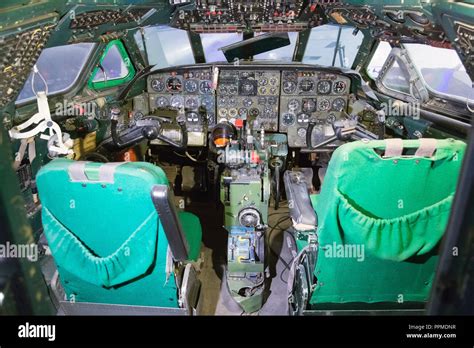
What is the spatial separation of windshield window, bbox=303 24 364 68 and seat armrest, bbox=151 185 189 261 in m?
3.58

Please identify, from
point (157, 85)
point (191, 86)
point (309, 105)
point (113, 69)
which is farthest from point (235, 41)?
point (113, 69)

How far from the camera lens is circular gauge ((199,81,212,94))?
17.0 feet

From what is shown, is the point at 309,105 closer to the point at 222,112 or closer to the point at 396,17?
the point at 222,112

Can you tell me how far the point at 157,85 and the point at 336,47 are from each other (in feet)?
9.58

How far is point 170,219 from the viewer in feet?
5.90

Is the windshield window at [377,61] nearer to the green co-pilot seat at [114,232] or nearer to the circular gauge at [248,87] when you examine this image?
the circular gauge at [248,87]

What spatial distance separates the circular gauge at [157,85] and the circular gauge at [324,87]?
2.12 meters

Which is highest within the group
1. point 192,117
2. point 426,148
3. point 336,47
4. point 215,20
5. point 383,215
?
point 215,20

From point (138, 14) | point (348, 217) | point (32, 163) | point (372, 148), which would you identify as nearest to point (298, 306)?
point (348, 217)

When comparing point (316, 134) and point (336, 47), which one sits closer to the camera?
point (316, 134)

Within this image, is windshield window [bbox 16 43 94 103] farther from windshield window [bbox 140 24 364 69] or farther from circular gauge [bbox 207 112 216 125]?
circular gauge [bbox 207 112 216 125]

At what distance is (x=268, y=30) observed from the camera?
4477mm

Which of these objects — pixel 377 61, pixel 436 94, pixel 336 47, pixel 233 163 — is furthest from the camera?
pixel 336 47

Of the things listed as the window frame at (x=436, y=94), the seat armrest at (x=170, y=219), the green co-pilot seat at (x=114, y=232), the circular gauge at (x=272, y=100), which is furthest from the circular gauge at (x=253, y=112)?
the seat armrest at (x=170, y=219)
